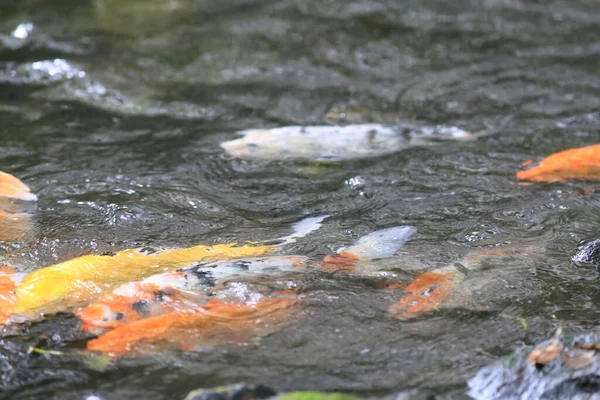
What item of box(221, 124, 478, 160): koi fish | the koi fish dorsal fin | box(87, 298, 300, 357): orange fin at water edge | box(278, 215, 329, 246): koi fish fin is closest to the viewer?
box(87, 298, 300, 357): orange fin at water edge

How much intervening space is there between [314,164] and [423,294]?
80.7 inches

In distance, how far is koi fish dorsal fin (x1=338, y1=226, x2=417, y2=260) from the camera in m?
4.09

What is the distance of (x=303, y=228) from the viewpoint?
456 centimetres

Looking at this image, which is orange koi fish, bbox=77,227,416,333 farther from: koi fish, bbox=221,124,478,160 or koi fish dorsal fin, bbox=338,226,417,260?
koi fish, bbox=221,124,478,160

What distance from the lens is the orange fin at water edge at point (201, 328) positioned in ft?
11.0

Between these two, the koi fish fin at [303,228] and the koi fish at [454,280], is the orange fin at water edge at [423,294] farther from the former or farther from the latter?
the koi fish fin at [303,228]

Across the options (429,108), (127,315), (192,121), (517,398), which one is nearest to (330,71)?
(429,108)

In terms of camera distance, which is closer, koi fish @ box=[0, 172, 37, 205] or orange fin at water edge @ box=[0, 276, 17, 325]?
orange fin at water edge @ box=[0, 276, 17, 325]

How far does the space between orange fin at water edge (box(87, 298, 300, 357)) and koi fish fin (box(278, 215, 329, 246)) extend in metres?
0.77

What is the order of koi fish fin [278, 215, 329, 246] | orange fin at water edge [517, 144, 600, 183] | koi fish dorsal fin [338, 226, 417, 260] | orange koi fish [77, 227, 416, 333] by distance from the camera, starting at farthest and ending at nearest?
1. orange fin at water edge [517, 144, 600, 183]
2. koi fish fin [278, 215, 329, 246]
3. koi fish dorsal fin [338, 226, 417, 260]
4. orange koi fish [77, 227, 416, 333]

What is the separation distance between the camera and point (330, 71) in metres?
7.60

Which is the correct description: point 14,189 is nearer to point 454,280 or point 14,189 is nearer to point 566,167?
point 454,280

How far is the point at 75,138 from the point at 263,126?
4.75 ft

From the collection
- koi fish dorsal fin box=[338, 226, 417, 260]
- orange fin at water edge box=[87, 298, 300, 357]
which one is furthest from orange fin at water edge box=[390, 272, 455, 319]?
orange fin at water edge box=[87, 298, 300, 357]
